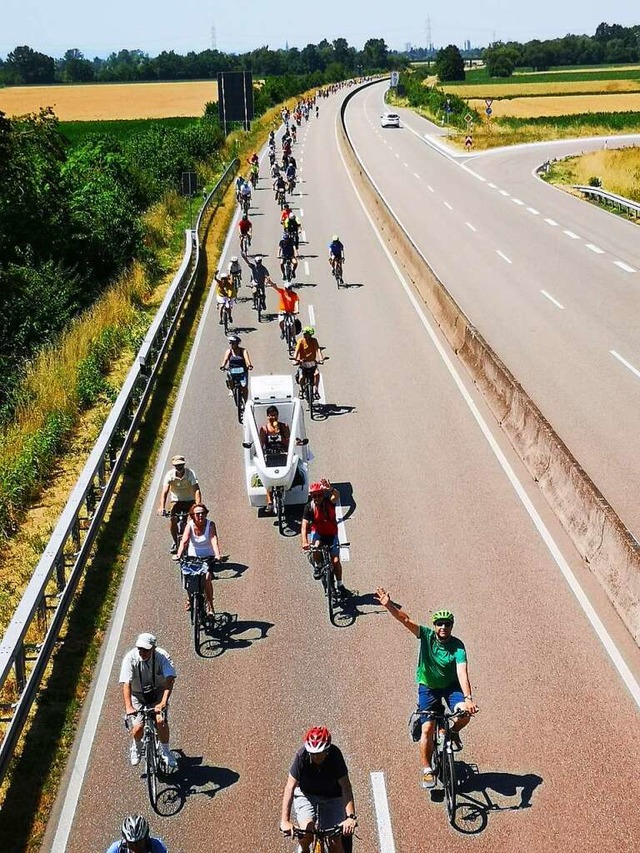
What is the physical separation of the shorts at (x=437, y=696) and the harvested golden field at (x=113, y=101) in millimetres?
109525

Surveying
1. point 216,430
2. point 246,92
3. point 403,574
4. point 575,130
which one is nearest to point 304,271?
point 216,430

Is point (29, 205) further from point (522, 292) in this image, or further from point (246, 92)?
point (246, 92)

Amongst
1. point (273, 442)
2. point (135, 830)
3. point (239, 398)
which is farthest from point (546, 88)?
point (135, 830)

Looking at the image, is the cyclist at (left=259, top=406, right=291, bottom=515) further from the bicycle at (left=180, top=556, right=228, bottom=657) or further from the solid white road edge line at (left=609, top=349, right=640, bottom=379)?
the solid white road edge line at (left=609, top=349, right=640, bottom=379)

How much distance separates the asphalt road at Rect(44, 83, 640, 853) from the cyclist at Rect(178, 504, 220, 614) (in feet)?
3.11

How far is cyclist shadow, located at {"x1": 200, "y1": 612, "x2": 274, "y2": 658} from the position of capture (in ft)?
35.3

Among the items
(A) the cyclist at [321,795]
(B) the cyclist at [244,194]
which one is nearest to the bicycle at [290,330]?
(A) the cyclist at [321,795]

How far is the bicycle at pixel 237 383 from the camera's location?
707 inches

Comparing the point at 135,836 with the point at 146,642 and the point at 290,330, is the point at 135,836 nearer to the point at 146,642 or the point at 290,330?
the point at 146,642

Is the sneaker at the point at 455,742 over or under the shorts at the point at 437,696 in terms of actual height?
under

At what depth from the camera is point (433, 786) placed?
27.5 ft

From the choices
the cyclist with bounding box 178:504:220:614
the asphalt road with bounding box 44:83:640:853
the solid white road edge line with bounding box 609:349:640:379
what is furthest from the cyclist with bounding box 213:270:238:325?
the cyclist with bounding box 178:504:220:614

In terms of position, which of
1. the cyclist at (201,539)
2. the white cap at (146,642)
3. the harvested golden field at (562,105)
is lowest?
the cyclist at (201,539)

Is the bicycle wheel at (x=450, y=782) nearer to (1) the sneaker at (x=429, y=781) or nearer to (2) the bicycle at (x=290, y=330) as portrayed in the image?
(1) the sneaker at (x=429, y=781)
